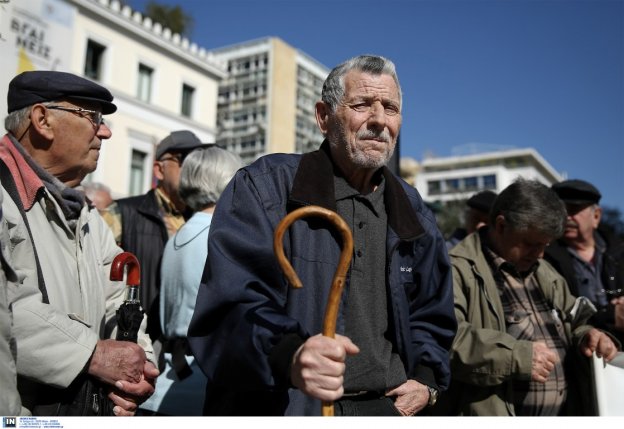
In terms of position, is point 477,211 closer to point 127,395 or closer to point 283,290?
point 283,290

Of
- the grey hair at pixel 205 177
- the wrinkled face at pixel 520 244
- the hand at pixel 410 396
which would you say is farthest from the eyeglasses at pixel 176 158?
the hand at pixel 410 396

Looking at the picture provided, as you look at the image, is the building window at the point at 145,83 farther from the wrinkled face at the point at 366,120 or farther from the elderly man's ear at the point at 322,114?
the wrinkled face at the point at 366,120

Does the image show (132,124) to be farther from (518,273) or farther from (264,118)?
(264,118)

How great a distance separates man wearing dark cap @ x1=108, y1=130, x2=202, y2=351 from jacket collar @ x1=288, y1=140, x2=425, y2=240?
164 centimetres

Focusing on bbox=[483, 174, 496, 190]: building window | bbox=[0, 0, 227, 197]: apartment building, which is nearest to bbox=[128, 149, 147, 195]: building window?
bbox=[0, 0, 227, 197]: apartment building

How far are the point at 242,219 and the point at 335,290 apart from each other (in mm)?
610

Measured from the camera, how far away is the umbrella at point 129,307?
2.21m

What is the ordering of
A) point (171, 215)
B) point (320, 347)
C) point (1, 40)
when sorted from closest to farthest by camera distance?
1. point (320, 347)
2. point (1, 40)
3. point (171, 215)

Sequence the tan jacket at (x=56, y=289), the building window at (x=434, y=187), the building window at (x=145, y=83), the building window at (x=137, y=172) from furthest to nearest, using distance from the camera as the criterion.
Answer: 1. the building window at (x=434, y=187)
2. the building window at (x=145, y=83)
3. the building window at (x=137, y=172)
4. the tan jacket at (x=56, y=289)

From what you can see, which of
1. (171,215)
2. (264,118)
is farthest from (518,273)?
(264,118)

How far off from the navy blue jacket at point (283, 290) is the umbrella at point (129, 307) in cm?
45

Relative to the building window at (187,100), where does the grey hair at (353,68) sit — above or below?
below

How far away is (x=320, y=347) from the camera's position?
1.43 m

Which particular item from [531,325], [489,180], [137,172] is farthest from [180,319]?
[489,180]
